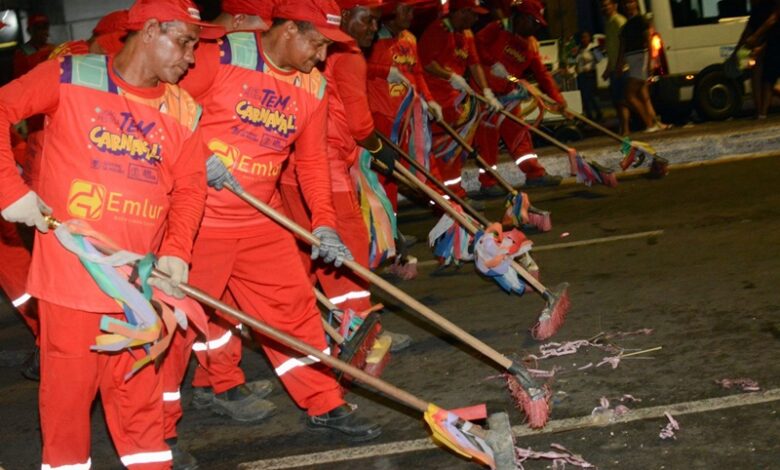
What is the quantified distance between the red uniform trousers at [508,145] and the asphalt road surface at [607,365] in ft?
8.95

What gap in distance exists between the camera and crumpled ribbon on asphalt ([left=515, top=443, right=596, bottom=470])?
182 inches

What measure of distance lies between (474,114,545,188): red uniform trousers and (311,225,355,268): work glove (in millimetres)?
6809

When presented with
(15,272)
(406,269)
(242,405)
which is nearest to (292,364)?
(242,405)

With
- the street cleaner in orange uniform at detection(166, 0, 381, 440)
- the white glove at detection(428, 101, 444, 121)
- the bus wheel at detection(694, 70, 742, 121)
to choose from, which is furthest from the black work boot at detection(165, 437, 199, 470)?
the bus wheel at detection(694, 70, 742, 121)

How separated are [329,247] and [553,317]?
5.74 ft

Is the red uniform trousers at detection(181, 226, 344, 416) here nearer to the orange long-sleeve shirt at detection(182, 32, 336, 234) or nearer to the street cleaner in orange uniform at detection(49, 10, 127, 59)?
the orange long-sleeve shirt at detection(182, 32, 336, 234)

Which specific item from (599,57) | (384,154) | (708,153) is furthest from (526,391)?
(599,57)

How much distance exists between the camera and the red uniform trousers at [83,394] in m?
4.24

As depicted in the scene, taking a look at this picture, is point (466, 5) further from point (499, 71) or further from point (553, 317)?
point (553, 317)

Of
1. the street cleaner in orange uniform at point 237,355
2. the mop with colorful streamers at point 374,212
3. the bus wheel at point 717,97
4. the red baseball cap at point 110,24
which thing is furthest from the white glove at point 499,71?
the red baseball cap at point 110,24

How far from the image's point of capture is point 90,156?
4.23 meters

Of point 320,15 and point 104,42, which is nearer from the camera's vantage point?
point 320,15

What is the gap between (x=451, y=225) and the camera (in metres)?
7.48

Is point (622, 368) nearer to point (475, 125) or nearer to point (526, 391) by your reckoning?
point (526, 391)
